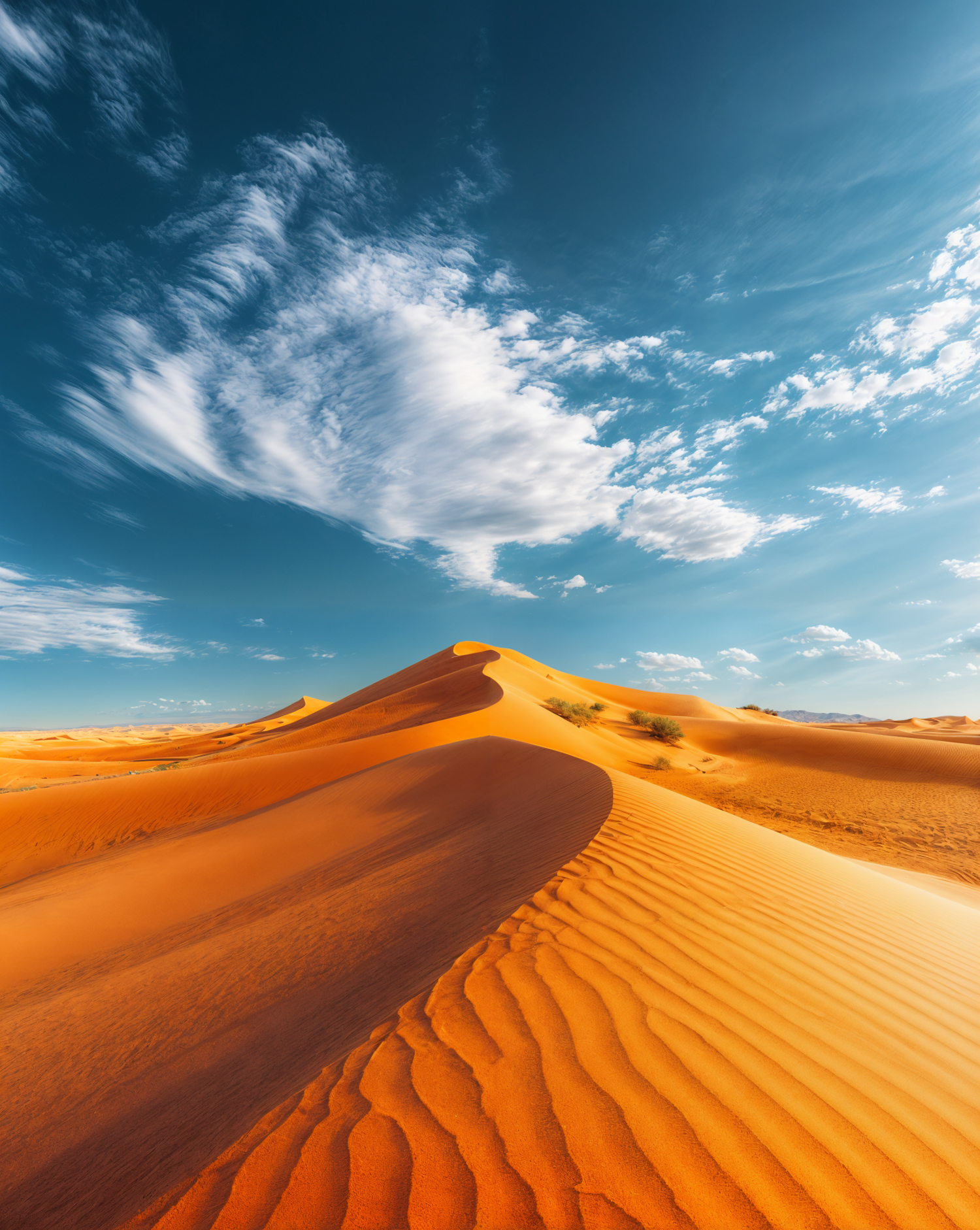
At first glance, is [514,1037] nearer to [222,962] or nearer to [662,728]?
[222,962]

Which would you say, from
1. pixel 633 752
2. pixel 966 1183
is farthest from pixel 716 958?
pixel 633 752

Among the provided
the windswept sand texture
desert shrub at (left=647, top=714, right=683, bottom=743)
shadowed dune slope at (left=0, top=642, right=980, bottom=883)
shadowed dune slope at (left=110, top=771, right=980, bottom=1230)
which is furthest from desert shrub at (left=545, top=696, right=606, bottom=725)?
shadowed dune slope at (left=110, top=771, right=980, bottom=1230)

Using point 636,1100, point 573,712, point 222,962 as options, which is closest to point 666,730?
point 573,712

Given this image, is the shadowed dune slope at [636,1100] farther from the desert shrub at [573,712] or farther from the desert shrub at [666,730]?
the desert shrub at [666,730]

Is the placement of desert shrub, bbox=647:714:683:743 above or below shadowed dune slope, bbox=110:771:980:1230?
above

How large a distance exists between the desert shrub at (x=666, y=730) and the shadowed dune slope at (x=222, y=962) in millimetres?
16358

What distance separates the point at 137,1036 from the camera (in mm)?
3996

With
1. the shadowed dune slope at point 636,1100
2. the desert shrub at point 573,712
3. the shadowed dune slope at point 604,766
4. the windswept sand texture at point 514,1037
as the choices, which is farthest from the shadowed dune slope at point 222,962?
the desert shrub at point 573,712

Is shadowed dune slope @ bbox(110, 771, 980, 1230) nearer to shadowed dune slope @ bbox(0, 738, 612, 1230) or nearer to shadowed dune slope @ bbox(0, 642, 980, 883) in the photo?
shadowed dune slope @ bbox(0, 738, 612, 1230)

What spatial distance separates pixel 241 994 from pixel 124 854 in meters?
9.15

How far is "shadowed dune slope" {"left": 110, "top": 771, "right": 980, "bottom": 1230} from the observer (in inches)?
60.7

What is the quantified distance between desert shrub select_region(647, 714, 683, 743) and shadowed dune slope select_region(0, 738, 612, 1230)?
1636 centimetres

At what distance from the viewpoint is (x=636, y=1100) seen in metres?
1.85

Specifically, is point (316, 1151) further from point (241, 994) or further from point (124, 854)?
point (124, 854)
